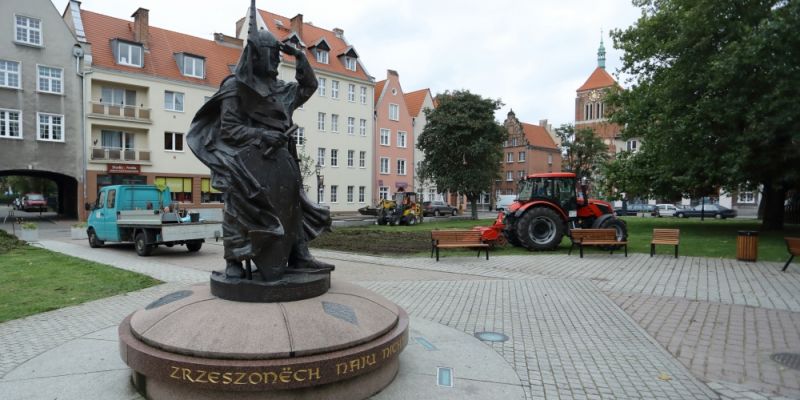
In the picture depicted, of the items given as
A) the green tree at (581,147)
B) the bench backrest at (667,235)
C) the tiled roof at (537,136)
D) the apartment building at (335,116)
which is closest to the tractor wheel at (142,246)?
the bench backrest at (667,235)

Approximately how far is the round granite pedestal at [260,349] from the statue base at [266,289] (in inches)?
3.8

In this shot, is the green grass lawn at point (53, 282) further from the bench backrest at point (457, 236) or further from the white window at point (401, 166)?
the white window at point (401, 166)

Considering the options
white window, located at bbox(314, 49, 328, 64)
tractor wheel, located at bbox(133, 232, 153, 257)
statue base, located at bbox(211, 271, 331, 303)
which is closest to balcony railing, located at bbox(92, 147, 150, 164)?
white window, located at bbox(314, 49, 328, 64)

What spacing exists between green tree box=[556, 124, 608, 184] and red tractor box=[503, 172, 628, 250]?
4184cm

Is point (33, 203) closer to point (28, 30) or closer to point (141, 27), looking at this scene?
point (28, 30)

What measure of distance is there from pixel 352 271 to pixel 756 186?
21.0 metres

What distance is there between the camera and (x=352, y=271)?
40.7 ft

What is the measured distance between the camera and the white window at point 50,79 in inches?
1188

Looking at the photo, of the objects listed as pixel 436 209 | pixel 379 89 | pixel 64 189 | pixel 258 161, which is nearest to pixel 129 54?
pixel 64 189

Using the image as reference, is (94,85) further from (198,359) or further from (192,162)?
(198,359)

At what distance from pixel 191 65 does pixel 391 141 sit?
2057 centimetres

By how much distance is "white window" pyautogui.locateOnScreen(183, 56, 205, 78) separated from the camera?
3641 cm

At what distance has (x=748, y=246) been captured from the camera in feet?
45.9

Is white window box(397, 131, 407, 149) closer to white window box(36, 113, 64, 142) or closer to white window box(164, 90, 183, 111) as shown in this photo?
white window box(164, 90, 183, 111)
